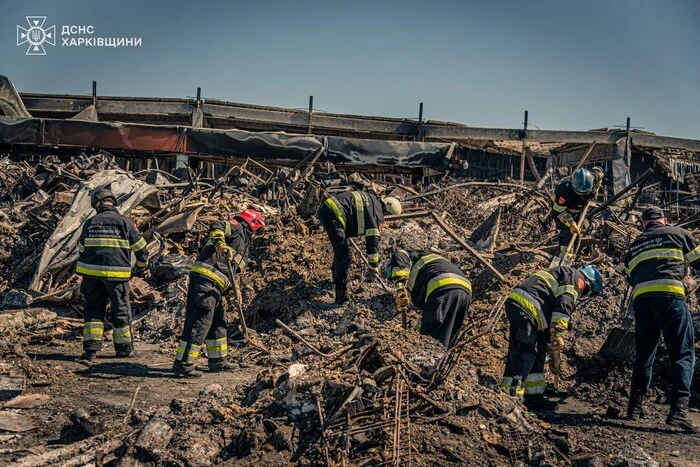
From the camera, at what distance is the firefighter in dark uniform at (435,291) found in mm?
6859

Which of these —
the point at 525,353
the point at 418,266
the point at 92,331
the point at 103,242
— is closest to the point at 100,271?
the point at 103,242

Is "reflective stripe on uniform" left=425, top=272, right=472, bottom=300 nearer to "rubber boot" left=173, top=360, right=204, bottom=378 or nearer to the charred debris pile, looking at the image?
the charred debris pile

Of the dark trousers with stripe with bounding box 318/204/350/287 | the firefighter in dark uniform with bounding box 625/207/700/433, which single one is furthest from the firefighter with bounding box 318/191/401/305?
the firefighter in dark uniform with bounding box 625/207/700/433

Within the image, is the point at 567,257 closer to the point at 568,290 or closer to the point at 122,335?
the point at 568,290

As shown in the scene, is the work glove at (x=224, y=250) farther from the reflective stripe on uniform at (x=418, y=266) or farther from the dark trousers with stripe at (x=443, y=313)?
the dark trousers with stripe at (x=443, y=313)

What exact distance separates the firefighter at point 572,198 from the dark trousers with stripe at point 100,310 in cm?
509

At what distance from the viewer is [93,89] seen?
1761cm

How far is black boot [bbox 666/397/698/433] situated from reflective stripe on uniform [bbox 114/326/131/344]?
5431mm

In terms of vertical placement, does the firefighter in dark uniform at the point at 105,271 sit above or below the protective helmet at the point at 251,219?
below

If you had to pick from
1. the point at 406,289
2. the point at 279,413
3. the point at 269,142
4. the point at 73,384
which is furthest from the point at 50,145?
the point at 279,413

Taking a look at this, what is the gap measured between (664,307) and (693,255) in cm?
54

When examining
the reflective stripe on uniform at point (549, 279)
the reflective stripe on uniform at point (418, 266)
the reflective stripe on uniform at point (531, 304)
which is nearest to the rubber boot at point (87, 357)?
the reflective stripe on uniform at point (418, 266)

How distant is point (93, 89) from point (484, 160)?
374 inches

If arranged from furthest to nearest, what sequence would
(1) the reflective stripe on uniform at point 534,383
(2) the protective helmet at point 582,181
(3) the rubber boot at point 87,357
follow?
(2) the protective helmet at point 582,181 → (3) the rubber boot at point 87,357 → (1) the reflective stripe on uniform at point 534,383
